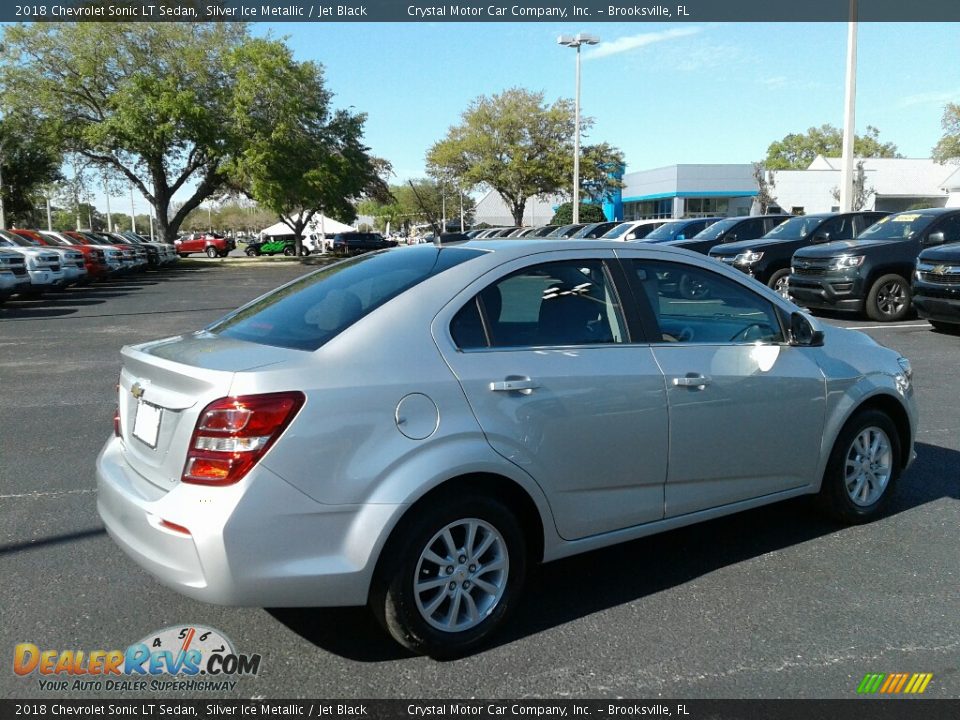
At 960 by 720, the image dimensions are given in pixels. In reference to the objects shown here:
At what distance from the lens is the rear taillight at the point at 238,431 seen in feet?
9.58

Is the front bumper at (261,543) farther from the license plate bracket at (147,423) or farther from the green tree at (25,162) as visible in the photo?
the green tree at (25,162)

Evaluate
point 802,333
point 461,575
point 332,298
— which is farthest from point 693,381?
point 332,298

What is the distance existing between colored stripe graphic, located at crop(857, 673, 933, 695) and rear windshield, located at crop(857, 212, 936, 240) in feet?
40.3

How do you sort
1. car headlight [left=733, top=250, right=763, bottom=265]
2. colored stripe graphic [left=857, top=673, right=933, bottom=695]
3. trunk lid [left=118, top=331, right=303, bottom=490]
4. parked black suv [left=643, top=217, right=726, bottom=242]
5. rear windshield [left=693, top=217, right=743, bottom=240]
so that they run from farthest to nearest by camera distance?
parked black suv [left=643, top=217, right=726, bottom=242] → rear windshield [left=693, top=217, right=743, bottom=240] → car headlight [left=733, top=250, right=763, bottom=265] → colored stripe graphic [left=857, top=673, right=933, bottom=695] → trunk lid [left=118, top=331, right=303, bottom=490]

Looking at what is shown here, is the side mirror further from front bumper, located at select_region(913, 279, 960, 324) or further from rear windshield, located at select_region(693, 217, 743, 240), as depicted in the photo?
rear windshield, located at select_region(693, 217, 743, 240)

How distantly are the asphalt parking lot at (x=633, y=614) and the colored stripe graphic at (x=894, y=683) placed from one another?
3cm

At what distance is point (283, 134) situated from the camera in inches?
1582

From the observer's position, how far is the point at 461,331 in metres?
3.43

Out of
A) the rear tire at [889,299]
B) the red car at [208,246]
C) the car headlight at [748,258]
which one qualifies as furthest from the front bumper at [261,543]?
the red car at [208,246]

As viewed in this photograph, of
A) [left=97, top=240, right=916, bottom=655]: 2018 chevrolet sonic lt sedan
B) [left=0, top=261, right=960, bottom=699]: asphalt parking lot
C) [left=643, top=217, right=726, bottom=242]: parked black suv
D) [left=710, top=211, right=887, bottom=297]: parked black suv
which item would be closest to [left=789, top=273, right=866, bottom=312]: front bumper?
[left=710, top=211, right=887, bottom=297]: parked black suv

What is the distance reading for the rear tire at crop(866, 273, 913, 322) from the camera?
1354 cm

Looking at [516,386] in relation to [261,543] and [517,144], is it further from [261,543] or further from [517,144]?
[517,144]
